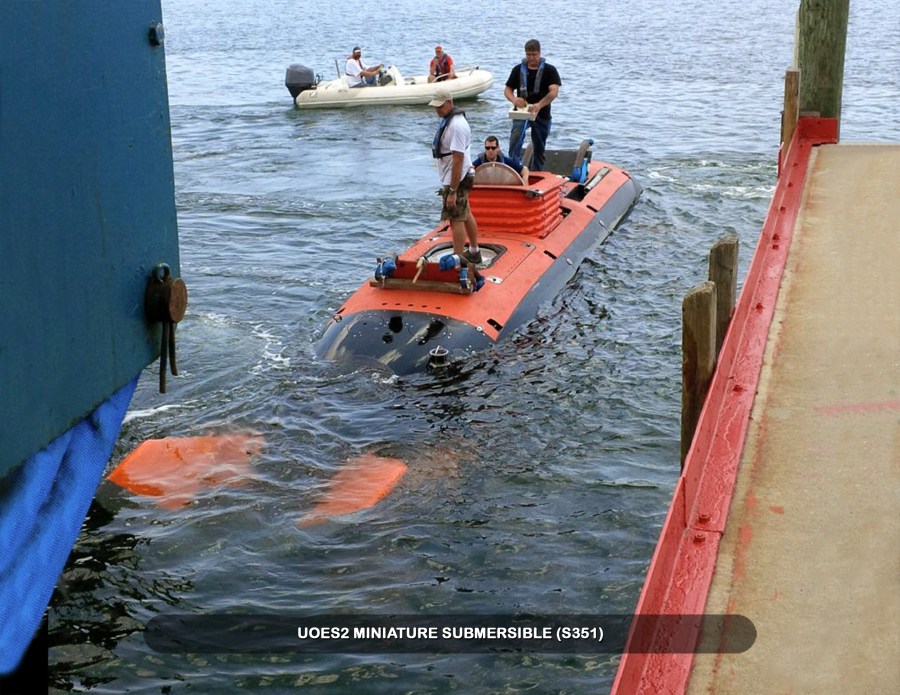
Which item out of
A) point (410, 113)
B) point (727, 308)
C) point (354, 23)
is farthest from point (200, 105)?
point (727, 308)

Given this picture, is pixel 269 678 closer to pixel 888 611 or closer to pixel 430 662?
pixel 430 662

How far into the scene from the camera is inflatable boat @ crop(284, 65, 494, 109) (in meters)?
28.2

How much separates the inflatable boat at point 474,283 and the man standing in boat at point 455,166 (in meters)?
0.41

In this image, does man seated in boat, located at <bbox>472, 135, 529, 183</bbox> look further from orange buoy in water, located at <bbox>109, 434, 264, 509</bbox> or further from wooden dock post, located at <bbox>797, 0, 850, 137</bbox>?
orange buoy in water, located at <bbox>109, 434, 264, 509</bbox>

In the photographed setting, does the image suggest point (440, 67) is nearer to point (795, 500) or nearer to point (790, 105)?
point (790, 105)

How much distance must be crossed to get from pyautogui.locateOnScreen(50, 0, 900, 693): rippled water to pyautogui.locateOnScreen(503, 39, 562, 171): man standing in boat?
1.86 m

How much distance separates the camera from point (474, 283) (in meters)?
11.5

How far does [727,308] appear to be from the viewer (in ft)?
23.8

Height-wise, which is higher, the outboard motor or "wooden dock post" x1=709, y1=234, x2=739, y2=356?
"wooden dock post" x1=709, y1=234, x2=739, y2=356

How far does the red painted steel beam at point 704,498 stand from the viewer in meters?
4.14

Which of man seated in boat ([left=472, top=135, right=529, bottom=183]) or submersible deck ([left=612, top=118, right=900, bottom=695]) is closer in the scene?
submersible deck ([left=612, top=118, right=900, bottom=695])

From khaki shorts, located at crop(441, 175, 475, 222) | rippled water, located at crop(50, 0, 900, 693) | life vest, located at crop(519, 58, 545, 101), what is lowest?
rippled water, located at crop(50, 0, 900, 693)

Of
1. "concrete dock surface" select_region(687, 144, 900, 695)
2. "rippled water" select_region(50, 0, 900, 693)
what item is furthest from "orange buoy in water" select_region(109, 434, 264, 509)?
"concrete dock surface" select_region(687, 144, 900, 695)

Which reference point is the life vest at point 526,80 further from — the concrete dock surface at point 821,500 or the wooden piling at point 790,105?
the concrete dock surface at point 821,500
